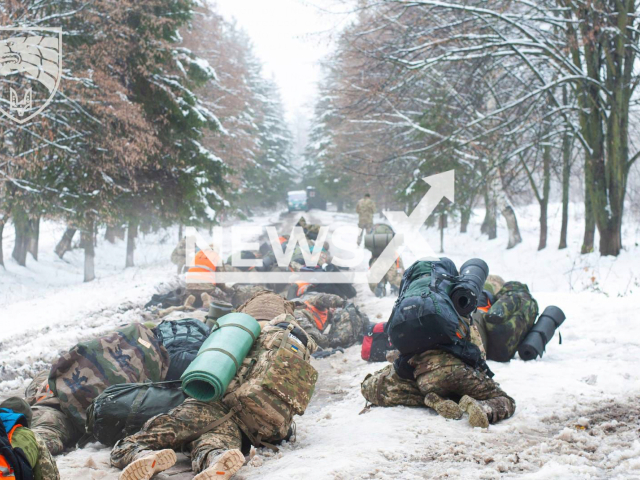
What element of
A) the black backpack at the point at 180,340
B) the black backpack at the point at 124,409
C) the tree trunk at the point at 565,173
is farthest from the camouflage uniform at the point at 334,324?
the tree trunk at the point at 565,173

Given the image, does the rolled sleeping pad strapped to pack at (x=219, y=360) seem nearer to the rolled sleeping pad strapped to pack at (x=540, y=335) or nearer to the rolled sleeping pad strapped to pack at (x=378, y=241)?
the rolled sleeping pad strapped to pack at (x=540, y=335)

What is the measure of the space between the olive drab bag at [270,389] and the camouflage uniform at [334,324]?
10.7ft

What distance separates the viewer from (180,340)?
512 centimetres

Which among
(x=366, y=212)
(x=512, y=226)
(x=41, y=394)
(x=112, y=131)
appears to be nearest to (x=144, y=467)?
(x=41, y=394)

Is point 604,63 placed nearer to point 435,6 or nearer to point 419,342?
point 435,6

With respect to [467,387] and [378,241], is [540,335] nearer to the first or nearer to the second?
[467,387]

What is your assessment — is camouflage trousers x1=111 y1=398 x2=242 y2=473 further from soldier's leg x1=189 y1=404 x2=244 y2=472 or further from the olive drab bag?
the olive drab bag

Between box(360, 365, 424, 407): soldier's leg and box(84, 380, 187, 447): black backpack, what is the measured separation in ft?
5.06

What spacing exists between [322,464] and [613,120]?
1029cm

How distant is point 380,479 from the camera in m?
2.76

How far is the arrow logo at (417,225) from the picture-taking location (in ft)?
36.6

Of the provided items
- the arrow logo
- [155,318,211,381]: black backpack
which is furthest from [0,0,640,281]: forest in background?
[155,318,211,381]: black backpack

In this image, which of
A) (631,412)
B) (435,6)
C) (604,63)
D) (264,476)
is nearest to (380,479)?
(264,476)

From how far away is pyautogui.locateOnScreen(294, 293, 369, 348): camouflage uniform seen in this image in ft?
23.6
